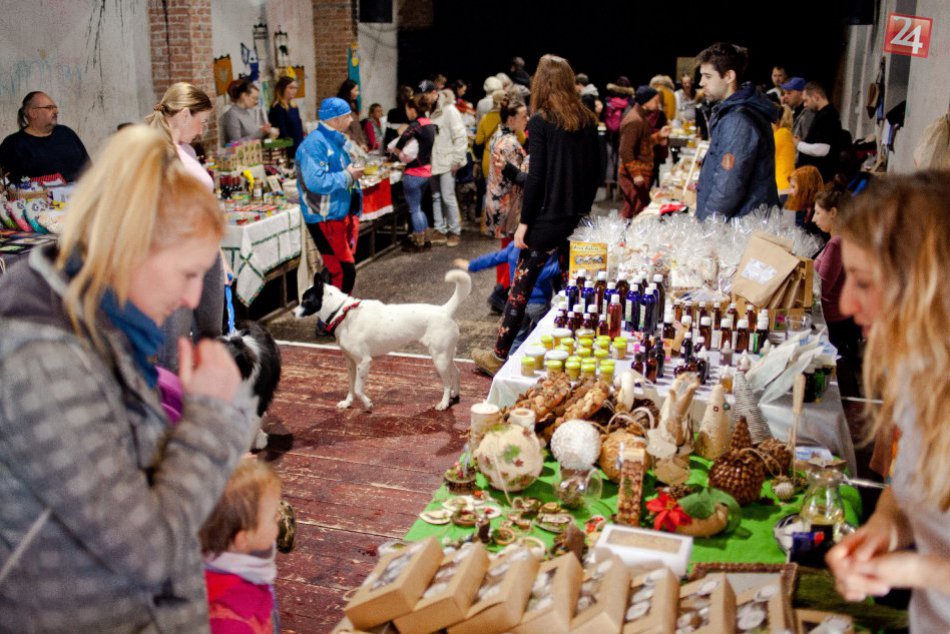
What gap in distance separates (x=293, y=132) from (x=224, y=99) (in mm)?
712

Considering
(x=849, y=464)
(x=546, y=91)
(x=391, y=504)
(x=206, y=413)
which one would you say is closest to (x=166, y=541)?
(x=206, y=413)

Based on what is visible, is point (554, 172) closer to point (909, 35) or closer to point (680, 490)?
point (909, 35)

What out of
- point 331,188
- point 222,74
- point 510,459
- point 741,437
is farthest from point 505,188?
point 222,74

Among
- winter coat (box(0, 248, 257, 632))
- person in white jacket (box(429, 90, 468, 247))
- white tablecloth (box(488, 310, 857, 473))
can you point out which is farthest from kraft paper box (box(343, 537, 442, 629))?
person in white jacket (box(429, 90, 468, 247))

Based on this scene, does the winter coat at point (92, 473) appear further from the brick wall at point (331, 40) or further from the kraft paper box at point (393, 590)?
the brick wall at point (331, 40)

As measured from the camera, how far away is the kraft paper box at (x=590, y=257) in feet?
12.8

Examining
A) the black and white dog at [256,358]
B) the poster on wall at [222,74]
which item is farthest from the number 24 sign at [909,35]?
the poster on wall at [222,74]

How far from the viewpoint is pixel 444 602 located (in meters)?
1.66

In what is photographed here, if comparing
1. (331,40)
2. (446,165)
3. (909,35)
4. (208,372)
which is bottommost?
(446,165)

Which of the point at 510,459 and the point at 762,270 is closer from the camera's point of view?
the point at 510,459

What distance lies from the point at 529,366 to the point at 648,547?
1290mm

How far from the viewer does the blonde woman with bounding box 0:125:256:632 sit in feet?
3.43

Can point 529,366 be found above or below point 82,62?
below

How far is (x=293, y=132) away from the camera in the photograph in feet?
29.3
